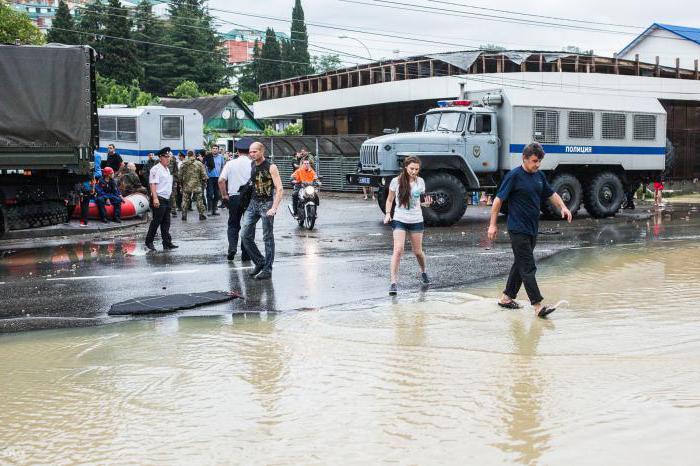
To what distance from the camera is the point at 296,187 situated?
19.6 metres

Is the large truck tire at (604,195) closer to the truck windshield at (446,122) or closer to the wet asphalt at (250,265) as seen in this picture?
the wet asphalt at (250,265)

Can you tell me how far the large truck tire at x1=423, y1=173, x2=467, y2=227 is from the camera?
63.7 ft

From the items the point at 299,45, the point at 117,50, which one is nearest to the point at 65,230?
the point at 117,50

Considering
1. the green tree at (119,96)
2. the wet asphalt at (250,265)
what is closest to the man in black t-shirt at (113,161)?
the wet asphalt at (250,265)

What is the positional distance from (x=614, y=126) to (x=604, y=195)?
181 cm

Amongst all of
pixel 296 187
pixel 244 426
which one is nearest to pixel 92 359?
pixel 244 426

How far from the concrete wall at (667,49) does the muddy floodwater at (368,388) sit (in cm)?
4559

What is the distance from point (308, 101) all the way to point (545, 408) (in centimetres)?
4765

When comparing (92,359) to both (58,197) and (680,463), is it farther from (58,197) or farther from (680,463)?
(58,197)

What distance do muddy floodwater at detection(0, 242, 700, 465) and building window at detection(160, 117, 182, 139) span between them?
2720 cm

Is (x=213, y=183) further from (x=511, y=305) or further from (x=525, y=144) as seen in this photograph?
(x=511, y=305)

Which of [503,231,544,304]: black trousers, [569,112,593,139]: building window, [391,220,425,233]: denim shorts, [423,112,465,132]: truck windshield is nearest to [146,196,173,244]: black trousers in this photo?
[391,220,425,233]: denim shorts

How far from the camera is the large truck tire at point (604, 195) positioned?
2197 centimetres

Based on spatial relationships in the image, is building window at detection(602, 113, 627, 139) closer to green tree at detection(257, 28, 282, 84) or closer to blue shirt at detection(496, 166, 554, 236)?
blue shirt at detection(496, 166, 554, 236)
